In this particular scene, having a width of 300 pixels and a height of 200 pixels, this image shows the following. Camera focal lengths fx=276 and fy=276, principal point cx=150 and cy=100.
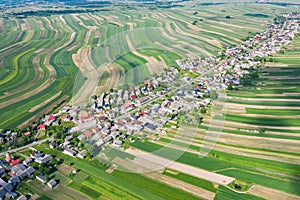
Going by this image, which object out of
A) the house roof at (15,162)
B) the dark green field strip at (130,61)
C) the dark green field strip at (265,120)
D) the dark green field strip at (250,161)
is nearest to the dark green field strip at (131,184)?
the dark green field strip at (250,161)

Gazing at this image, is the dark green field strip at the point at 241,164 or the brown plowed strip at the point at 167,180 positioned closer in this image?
the brown plowed strip at the point at 167,180

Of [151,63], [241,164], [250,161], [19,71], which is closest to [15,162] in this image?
[241,164]

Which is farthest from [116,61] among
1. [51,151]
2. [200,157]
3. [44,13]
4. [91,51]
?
[44,13]

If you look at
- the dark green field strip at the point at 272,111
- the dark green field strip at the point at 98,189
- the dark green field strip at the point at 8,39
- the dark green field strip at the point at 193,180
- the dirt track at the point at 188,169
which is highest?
the dark green field strip at the point at 8,39

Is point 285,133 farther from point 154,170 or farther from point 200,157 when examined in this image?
point 154,170

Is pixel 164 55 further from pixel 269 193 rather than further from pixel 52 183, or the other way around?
pixel 269 193

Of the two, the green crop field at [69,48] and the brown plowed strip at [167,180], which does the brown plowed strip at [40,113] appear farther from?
the brown plowed strip at [167,180]

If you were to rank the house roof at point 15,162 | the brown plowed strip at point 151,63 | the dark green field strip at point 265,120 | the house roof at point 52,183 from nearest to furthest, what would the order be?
the house roof at point 52,183
the house roof at point 15,162
the dark green field strip at point 265,120
the brown plowed strip at point 151,63
